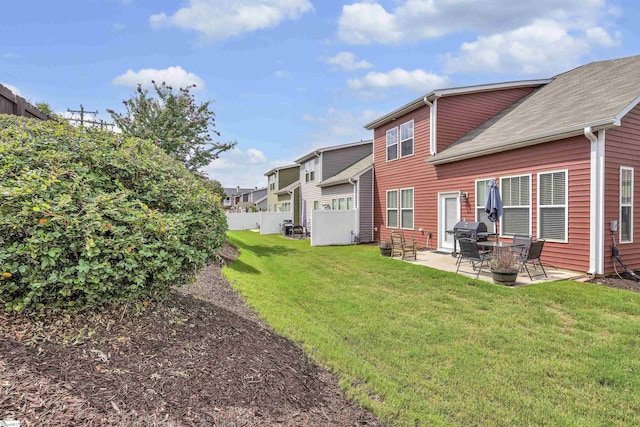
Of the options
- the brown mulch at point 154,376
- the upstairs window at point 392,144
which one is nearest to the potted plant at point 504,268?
the brown mulch at point 154,376

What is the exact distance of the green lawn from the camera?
9.60 feet

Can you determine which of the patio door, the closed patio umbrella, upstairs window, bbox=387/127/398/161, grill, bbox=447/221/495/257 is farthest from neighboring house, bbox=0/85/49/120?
upstairs window, bbox=387/127/398/161

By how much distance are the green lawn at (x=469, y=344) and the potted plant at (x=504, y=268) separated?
281 millimetres

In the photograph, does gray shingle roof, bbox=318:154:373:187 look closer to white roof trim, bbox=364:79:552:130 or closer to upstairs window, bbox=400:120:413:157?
upstairs window, bbox=400:120:413:157

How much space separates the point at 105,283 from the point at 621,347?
18.6 ft

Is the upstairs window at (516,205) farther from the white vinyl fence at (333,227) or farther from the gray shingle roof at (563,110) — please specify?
the white vinyl fence at (333,227)

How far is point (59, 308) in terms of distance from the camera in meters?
2.60

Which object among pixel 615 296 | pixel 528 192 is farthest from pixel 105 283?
pixel 528 192

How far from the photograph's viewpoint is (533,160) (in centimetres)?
895

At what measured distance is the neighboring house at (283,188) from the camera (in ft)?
88.4

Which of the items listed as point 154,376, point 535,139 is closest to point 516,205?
point 535,139

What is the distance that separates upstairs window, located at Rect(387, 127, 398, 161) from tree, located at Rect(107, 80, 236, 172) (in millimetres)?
8227

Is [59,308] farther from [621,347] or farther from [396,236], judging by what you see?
[396,236]

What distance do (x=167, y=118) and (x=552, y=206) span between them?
492 inches
